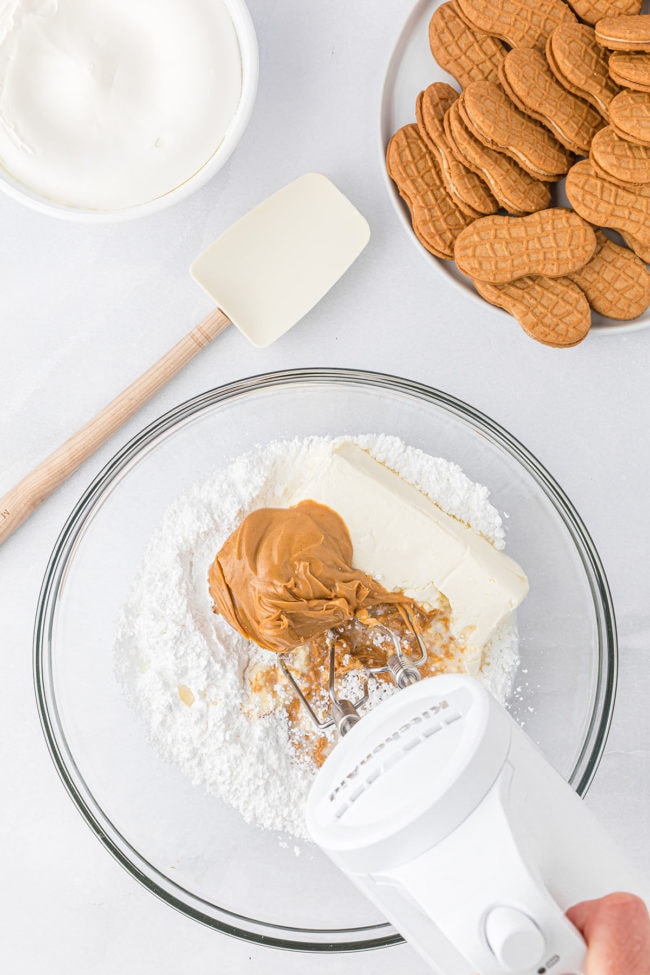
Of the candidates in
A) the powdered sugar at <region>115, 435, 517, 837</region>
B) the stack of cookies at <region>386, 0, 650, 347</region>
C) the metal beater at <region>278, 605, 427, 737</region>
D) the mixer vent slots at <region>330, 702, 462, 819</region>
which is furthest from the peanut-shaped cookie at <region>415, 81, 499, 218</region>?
the mixer vent slots at <region>330, 702, 462, 819</region>

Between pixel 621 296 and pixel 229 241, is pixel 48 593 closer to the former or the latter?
pixel 229 241

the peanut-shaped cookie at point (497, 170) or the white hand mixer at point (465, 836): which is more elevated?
the peanut-shaped cookie at point (497, 170)

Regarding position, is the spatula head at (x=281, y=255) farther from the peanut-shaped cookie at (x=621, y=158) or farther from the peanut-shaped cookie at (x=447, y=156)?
the peanut-shaped cookie at (x=621, y=158)

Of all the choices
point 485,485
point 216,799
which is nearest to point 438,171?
point 485,485

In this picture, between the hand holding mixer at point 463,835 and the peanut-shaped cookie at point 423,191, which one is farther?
the peanut-shaped cookie at point 423,191

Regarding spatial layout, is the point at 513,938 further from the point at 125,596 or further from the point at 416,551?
the point at 125,596

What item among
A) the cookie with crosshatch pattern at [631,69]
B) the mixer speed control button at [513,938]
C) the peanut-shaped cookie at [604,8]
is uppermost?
the peanut-shaped cookie at [604,8]

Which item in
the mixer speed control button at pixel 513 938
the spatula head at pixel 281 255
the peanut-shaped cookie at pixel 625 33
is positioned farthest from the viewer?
the spatula head at pixel 281 255

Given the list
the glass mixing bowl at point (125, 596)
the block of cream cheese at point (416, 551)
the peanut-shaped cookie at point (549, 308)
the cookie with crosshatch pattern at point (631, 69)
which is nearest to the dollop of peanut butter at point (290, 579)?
the block of cream cheese at point (416, 551)
